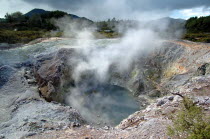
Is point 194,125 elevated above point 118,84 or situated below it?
above

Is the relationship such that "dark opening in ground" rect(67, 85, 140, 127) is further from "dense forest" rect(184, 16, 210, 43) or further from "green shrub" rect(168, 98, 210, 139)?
"dense forest" rect(184, 16, 210, 43)

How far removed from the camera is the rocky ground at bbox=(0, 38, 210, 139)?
751cm

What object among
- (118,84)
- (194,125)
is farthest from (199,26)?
(194,125)

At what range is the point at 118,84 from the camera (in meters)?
17.3

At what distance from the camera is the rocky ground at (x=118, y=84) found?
751cm

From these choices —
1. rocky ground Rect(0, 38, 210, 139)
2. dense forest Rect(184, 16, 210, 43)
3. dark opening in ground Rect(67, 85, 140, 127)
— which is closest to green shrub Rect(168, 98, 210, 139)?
rocky ground Rect(0, 38, 210, 139)

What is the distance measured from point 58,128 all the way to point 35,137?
99 centimetres

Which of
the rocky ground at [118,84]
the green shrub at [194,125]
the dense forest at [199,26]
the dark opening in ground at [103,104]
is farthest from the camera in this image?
the dense forest at [199,26]

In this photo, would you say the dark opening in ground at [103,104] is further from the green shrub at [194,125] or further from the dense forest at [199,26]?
the dense forest at [199,26]

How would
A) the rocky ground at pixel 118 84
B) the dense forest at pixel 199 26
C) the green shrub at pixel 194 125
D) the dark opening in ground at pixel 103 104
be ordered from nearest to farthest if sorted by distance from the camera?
the green shrub at pixel 194 125 < the rocky ground at pixel 118 84 < the dark opening in ground at pixel 103 104 < the dense forest at pixel 199 26

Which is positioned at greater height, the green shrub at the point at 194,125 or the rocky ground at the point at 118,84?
the green shrub at the point at 194,125

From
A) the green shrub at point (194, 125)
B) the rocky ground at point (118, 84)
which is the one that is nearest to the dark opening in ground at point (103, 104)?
the rocky ground at point (118, 84)

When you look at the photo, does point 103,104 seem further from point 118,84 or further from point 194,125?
point 194,125

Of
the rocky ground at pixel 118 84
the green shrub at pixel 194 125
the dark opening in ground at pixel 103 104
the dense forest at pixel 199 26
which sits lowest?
the dark opening in ground at pixel 103 104
